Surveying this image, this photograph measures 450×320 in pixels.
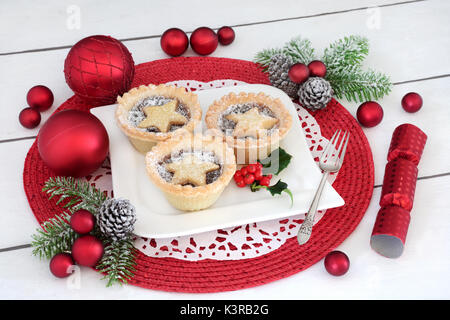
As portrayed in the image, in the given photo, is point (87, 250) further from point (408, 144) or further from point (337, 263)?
point (408, 144)

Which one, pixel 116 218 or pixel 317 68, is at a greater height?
pixel 317 68

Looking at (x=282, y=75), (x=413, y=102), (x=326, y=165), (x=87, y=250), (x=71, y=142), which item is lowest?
(x=87, y=250)

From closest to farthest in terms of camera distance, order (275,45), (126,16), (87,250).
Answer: (87,250), (275,45), (126,16)

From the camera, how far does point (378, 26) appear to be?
9.91ft

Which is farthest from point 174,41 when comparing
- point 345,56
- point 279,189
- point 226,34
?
point 279,189

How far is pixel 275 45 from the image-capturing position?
2.92m

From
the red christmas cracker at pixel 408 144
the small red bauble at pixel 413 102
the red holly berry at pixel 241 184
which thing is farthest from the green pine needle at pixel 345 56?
the red holly berry at pixel 241 184

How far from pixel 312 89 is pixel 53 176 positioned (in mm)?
1249

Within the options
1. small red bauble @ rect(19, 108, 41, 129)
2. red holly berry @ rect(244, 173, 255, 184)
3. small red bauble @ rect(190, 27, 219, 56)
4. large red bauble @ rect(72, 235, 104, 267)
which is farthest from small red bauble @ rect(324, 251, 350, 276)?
small red bauble @ rect(19, 108, 41, 129)

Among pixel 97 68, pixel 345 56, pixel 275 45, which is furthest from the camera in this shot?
pixel 275 45

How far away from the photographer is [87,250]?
1.84 m

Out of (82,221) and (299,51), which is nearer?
(82,221)

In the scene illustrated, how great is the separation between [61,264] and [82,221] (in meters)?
0.17

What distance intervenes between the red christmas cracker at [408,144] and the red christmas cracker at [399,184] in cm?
4
